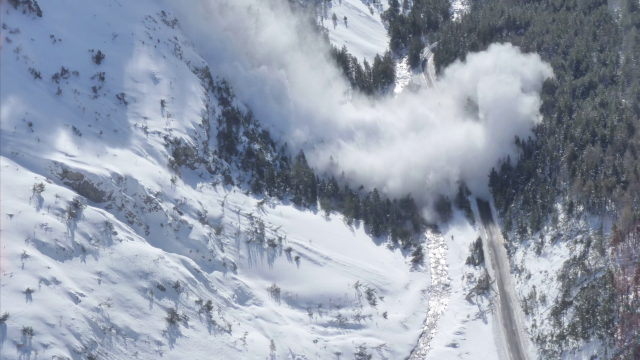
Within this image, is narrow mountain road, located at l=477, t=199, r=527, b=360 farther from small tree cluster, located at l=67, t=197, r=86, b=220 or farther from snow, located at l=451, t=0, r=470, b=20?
snow, located at l=451, t=0, r=470, b=20

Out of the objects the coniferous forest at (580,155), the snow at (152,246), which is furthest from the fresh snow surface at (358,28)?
the snow at (152,246)

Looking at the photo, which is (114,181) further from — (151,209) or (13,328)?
(13,328)

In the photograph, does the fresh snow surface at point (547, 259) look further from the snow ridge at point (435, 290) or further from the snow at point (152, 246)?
the snow ridge at point (435, 290)

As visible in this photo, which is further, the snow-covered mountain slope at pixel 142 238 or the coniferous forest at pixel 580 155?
the coniferous forest at pixel 580 155

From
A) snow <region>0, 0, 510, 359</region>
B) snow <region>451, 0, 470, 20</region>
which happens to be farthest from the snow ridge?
snow <region>451, 0, 470, 20</region>

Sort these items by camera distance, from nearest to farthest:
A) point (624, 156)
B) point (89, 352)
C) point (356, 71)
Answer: point (89, 352) → point (624, 156) → point (356, 71)

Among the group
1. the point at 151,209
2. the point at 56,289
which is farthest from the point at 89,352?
the point at 151,209
